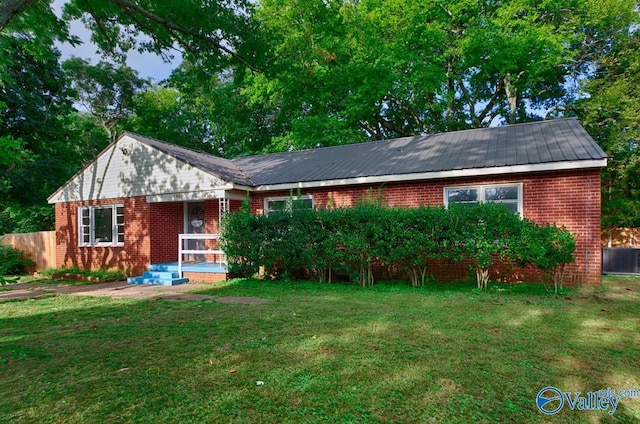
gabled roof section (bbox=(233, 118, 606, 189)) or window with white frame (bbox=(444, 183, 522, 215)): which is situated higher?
gabled roof section (bbox=(233, 118, 606, 189))

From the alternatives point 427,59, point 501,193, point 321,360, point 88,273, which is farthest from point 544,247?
point 427,59

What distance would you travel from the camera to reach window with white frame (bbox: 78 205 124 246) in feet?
→ 43.5

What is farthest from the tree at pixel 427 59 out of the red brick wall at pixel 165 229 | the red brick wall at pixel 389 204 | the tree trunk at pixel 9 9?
the tree trunk at pixel 9 9

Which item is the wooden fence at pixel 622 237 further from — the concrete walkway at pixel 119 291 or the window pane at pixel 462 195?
the concrete walkway at pixel 119 291

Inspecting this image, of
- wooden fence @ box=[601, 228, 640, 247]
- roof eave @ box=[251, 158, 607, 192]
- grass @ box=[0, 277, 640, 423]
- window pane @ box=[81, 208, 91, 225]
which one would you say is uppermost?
roof eave @ box=[251, 158, 607, 192]

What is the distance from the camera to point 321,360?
3.84 meters

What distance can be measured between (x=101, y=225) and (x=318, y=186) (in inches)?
343

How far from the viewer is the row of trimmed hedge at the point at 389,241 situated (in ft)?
24.7

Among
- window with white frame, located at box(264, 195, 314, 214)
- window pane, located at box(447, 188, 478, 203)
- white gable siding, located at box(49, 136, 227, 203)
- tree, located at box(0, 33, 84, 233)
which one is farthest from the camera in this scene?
tree, located at box(0, 33, 84, 233)

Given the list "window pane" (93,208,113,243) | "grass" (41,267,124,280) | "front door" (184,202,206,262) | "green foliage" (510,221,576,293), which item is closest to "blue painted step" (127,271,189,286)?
"grass" (41,267,124,280)

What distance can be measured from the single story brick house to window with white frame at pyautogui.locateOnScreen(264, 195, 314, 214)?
A: 0.05 metres

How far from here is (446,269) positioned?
31.2 feet

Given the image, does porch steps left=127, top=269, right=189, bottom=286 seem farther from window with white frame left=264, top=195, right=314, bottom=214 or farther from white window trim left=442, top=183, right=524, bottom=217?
white window trim left=442, top=183, right=524, bottom=217

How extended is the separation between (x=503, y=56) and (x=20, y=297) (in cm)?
2183
